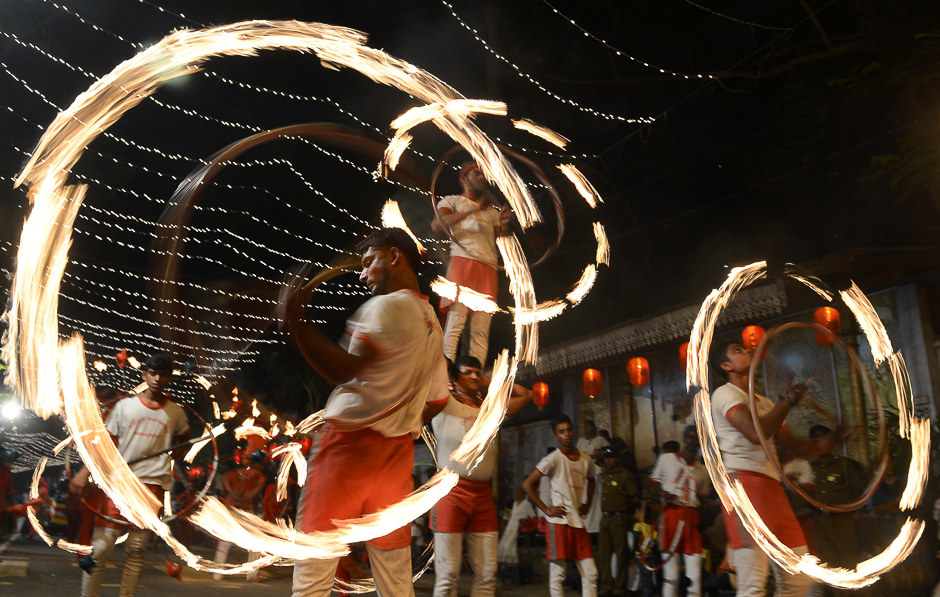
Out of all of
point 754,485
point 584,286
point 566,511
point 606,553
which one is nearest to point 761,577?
point 754,485

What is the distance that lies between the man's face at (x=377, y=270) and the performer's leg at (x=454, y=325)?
9.14 feet

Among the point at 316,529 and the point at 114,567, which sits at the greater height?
the point at 316,529

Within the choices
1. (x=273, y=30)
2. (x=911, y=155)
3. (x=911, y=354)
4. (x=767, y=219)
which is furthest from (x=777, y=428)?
(x=767, y=219)

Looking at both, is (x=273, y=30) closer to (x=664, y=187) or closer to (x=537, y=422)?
(x=664, y=187)

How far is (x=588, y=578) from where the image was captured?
6270 millimetres

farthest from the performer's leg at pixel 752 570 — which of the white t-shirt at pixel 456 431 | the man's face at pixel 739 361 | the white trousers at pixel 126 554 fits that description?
the white trousers at pixel 126 554

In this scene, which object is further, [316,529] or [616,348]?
[616,348]

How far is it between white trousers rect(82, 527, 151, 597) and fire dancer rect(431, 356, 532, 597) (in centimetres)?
218

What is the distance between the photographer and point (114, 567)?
990cm

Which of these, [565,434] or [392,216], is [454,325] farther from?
[565,434]

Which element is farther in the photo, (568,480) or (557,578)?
(568,480)

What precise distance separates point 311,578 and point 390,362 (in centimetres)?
97

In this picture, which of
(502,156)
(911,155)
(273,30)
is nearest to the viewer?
(273,30)

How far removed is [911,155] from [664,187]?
4766 mm
